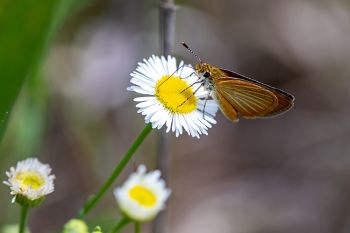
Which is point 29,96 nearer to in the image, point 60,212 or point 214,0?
point 60,212

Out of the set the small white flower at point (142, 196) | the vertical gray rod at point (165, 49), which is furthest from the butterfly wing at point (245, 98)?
the small white flower at point (142, 196)

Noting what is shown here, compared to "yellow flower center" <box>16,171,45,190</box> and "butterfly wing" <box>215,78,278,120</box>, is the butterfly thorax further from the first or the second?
"yellow flower center" <box>16,171,45,190</box>

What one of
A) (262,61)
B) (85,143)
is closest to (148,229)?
(85,143)

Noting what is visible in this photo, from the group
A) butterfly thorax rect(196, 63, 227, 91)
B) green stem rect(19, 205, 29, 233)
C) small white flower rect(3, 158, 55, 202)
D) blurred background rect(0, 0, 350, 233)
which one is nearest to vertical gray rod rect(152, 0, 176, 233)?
butterfly thorax rect(196, 63, 227, 91)

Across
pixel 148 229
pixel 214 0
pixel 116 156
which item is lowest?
pixel 148 229

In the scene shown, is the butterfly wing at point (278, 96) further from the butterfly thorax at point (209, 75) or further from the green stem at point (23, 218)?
the green stem at point (23, 218)

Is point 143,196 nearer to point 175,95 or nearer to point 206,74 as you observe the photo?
point 175,95

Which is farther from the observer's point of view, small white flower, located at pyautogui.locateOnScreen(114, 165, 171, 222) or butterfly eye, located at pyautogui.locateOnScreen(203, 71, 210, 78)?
butterfly eye, located at pyautogui.locateOnScreen(203, 71, 210, 78)
